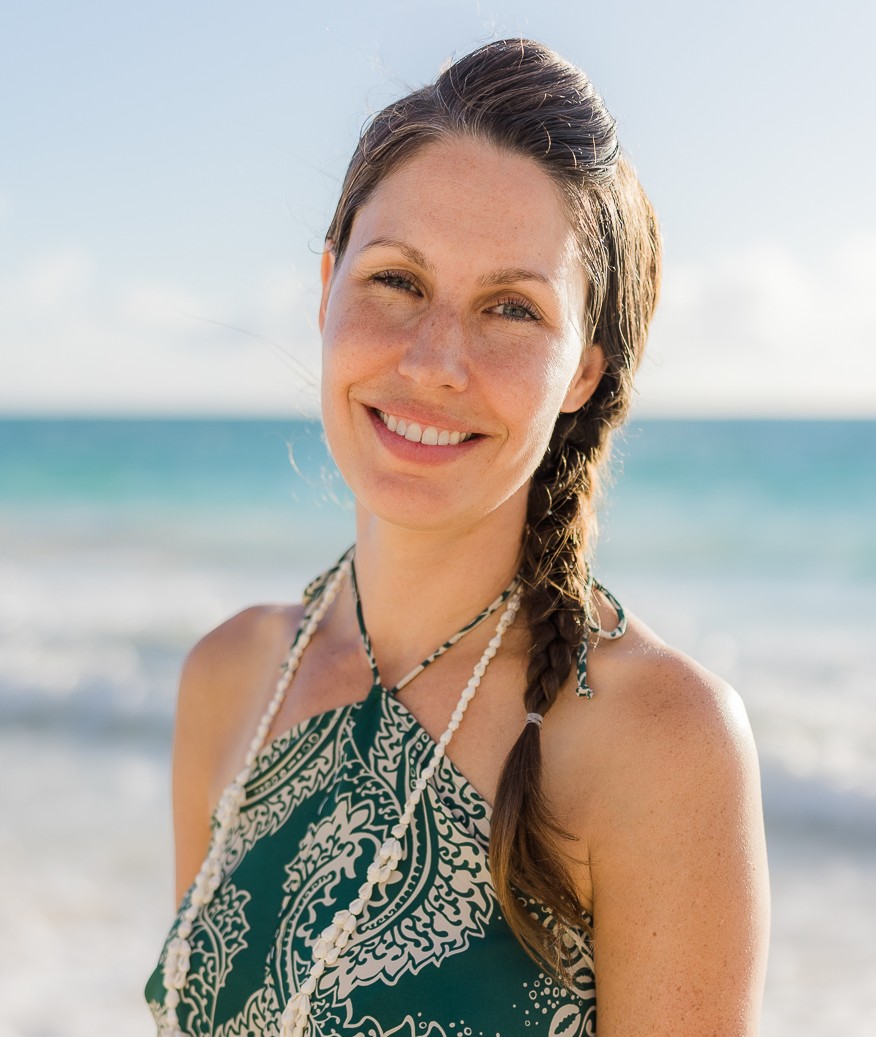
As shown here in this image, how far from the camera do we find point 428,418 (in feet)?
6.73

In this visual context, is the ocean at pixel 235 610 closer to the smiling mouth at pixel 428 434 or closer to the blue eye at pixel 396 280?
the smiling mouth at pixel 428 434

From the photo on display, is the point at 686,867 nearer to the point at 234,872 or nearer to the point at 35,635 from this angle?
the point at 234,872

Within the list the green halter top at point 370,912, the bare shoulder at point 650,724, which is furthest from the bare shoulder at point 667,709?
the green halter top at point 370,912

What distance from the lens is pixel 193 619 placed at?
40.1 ft

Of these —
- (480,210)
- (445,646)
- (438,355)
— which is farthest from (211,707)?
(480,210)

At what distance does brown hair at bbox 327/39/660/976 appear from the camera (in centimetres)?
189

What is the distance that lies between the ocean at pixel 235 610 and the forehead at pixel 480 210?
2.43 ft

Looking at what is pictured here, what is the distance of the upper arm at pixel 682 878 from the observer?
1.77m

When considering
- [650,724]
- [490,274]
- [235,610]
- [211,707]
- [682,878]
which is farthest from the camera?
[235,610]

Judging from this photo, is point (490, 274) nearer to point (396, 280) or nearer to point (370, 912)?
point (396, 280)

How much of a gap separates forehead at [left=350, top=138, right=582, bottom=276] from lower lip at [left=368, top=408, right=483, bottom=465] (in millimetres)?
320

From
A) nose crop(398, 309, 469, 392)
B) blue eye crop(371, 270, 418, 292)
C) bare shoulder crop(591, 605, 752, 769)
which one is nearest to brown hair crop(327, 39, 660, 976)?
bare shoulder crop(591, 605, 752, 769)

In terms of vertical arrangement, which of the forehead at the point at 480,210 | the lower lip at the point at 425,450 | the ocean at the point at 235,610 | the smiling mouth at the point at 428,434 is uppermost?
the forehead at the point at 480,210

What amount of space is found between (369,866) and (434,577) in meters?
0.59
